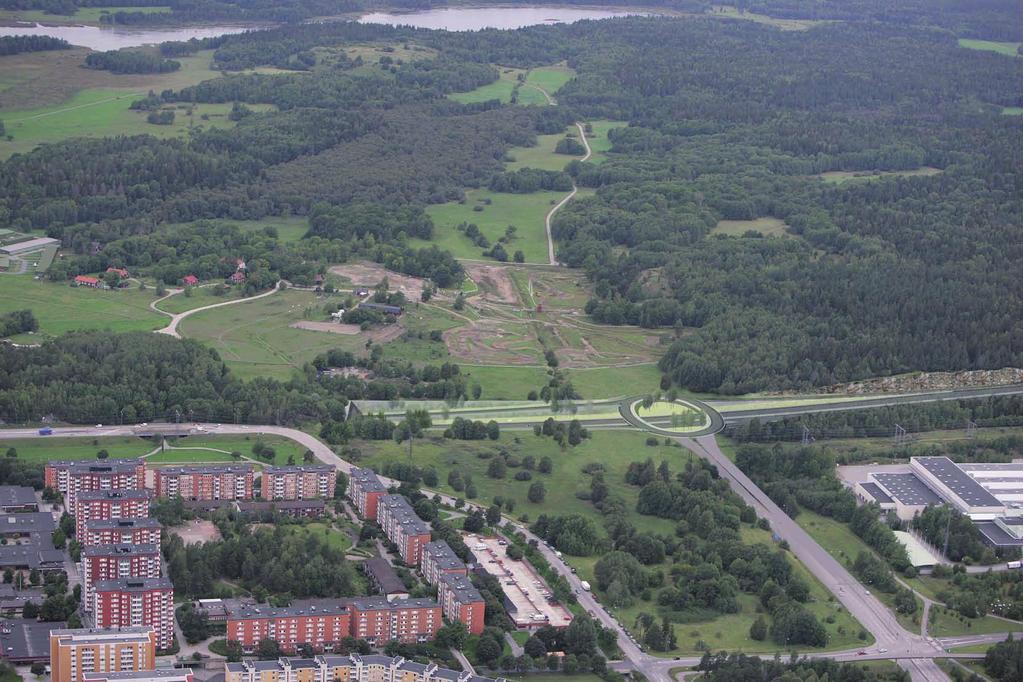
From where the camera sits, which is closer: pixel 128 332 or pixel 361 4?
pixel 128 332

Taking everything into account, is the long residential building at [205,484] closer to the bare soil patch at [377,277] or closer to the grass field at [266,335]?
the grass field at [266,335]

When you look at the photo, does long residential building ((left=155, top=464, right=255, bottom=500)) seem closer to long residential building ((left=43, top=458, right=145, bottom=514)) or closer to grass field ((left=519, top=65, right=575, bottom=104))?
long residential building ((left=43, top=458, right=145, bottom=514))

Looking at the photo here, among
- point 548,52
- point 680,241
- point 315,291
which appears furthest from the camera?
point 548,52

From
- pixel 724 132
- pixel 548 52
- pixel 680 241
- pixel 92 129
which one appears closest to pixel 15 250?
pixel 92 129

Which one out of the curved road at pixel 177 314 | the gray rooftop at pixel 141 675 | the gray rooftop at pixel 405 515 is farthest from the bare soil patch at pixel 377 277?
the gray rooftop at pixel 141 675

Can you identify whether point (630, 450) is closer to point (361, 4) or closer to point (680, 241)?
point (680, 241)

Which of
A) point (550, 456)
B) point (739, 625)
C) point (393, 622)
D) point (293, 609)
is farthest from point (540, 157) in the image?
point (293, 609)
